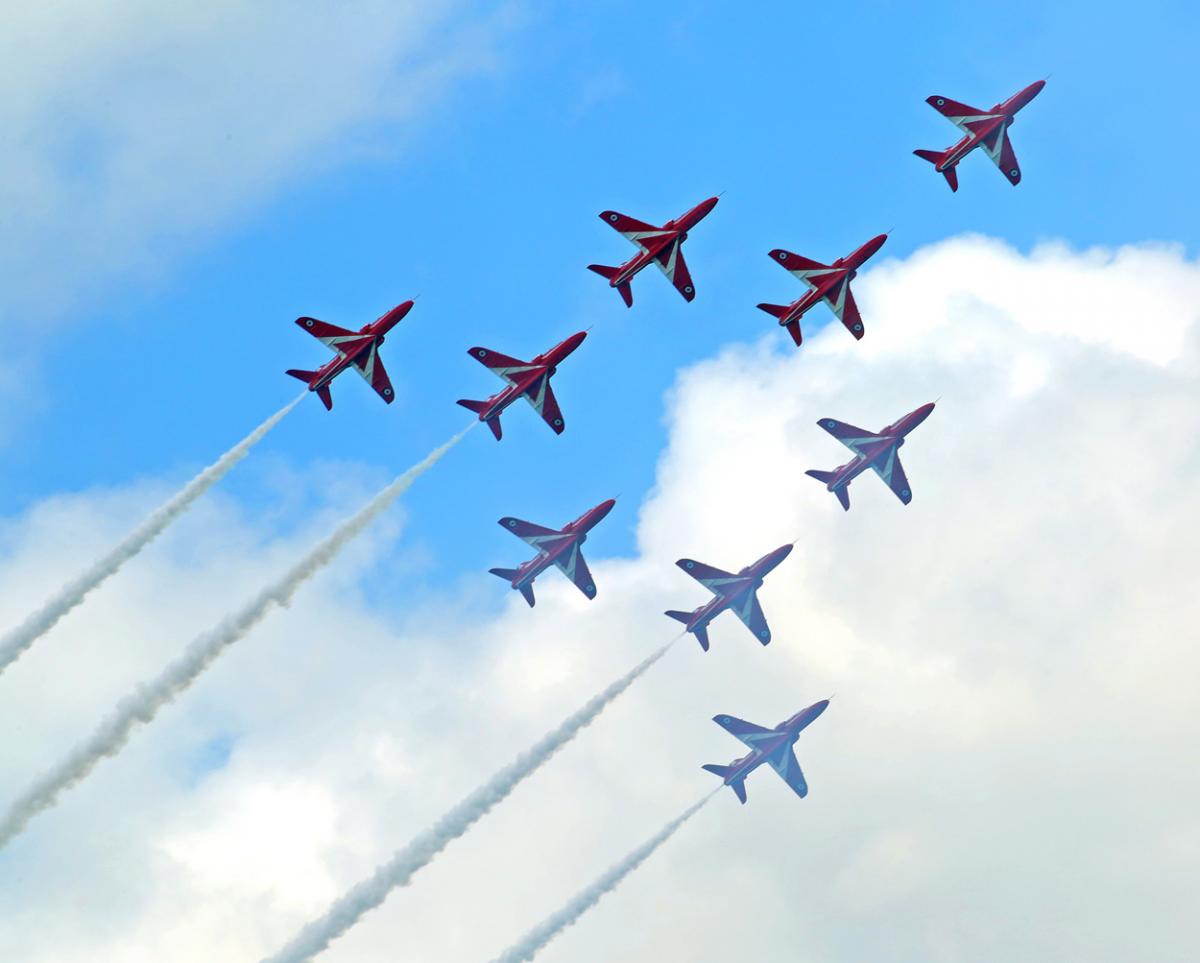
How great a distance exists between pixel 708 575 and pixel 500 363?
26.6 meters

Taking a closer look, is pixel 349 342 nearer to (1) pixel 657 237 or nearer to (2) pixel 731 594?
(1) pixel 657 237

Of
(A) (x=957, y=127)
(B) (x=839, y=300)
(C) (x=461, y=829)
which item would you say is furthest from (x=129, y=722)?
(A) (x=957, y=127)

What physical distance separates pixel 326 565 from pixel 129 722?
52.1 feet

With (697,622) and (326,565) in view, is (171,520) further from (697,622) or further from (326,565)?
(697,622)

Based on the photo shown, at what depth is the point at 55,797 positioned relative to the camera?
3954 inches

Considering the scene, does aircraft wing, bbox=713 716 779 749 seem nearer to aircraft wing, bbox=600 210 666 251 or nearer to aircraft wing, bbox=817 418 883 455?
aircraft wing, bbox=817 418 883 455

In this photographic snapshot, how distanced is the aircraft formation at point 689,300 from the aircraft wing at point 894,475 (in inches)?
3.0

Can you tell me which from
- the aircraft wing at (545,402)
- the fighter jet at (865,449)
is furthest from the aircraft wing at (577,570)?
the fighter jet at (865,449)

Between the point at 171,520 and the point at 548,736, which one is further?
the point at 548,736

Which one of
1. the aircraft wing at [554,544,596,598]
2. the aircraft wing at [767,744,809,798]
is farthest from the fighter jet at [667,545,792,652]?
the aircraft wing at [767,744,809,798]

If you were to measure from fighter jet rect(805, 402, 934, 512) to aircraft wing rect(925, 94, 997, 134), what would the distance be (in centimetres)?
2133

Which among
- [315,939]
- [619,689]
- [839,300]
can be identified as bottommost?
[315,939]

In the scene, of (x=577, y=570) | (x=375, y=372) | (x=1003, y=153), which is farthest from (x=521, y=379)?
(x=1003, y=153)

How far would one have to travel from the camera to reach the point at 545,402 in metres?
120
